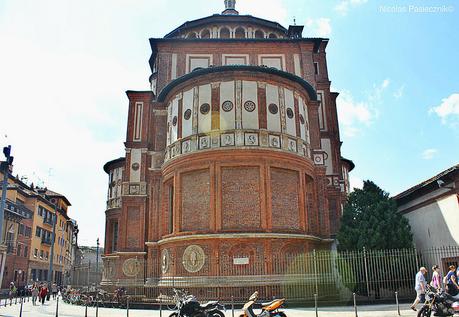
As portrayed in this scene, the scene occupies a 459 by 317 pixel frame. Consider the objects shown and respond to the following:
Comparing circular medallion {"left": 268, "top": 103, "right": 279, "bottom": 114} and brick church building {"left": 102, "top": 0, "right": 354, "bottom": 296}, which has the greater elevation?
circular medallion {"left": 268, "top": 103, "right": 279, "bottom": 114}

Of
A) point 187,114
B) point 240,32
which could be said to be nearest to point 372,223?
point 187,114

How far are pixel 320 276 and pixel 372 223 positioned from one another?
13.2 feet

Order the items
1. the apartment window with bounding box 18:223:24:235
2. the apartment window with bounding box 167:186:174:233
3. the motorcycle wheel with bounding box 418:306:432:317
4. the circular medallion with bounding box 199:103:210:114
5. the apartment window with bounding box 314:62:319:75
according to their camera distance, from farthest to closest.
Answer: the apartment window with bounding box 18:223:24:235 → the apartment window with bounding box 314:62:319:75 → the apartment window with bounding box 167:186:174:233 → the circular medallion with bounding box 199:103:210:114 → the motorcycle wheel with bounding box 418:306:432:317

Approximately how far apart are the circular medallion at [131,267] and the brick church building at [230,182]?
7cm

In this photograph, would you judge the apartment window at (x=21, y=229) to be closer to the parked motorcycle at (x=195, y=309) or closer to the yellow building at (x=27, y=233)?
the yellow building at (x=27, y=233)

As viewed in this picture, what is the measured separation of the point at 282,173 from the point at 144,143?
1347cm

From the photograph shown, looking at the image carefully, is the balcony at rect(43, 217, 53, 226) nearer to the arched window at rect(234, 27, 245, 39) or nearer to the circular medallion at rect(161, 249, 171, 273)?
the circular medallion at rect(161, 249, 171, 273)

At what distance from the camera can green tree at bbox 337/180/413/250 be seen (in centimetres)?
2075

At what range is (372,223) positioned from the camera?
70.5 feet

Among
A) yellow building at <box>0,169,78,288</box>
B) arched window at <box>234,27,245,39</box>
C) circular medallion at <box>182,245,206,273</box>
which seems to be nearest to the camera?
circular medallion at <box>182,245,206,273</box>

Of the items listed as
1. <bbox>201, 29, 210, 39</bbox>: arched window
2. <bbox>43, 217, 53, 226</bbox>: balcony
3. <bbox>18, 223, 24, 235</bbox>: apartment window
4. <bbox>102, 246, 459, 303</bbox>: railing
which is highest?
<bbox>201, 29, 210, 39</bbox>: arched window

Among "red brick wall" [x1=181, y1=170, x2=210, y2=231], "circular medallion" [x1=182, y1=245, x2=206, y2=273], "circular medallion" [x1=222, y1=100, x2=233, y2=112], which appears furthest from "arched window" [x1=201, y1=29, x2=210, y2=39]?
"circular medallion" [x1=182, y1=245, x2=206, y2=273]

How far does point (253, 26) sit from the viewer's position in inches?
1396

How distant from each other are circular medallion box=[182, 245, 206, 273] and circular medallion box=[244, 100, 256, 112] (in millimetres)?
8358
